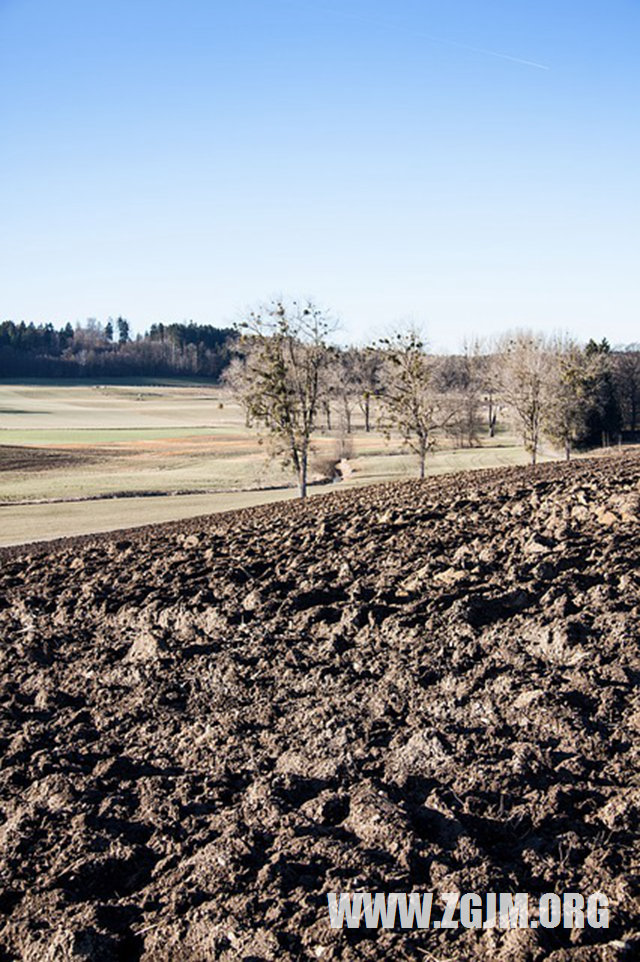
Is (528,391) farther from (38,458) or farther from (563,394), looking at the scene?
(38,458)

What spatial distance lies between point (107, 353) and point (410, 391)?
5513 inches

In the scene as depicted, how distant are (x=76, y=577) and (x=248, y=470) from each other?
123 feet

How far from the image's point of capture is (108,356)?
538 ft

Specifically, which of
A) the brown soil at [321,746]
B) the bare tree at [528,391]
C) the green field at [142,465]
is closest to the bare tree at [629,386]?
the green field at [142,465]

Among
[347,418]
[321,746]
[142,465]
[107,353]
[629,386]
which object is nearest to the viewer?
[321,746]

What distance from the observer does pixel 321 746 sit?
21.3 ft

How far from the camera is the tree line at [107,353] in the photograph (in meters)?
152

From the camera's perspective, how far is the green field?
33.0 meters

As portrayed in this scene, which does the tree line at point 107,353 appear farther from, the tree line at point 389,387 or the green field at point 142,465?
the tree line at point 389,387

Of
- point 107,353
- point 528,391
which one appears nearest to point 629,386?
point 528,391

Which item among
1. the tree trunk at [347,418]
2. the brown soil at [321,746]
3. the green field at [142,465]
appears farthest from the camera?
the tree trunk at [347,418]

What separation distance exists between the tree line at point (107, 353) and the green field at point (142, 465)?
51.3 m

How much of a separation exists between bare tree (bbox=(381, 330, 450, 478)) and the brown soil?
2556 centimetres

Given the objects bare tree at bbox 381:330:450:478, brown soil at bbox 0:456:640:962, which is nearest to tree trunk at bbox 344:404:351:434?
bare tree at bbox 381:330:450:478
